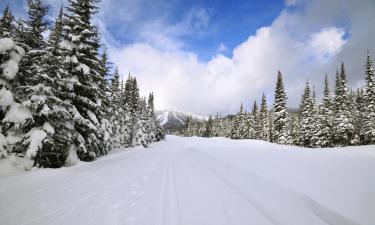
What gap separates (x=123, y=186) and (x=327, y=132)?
39472 millimetres

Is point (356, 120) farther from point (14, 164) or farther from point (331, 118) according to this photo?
point (14, 164)

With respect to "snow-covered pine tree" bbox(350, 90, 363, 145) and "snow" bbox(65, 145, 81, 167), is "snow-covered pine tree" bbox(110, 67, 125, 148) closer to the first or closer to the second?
"snow" bbox(65, 145, 81, 167)

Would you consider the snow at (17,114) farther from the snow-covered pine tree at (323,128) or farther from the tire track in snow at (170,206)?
the snow-covered pine tree at (323,128)

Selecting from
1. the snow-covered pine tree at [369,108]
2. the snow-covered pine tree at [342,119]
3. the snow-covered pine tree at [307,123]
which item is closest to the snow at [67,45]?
the snow-covered pine tree at [307,123]

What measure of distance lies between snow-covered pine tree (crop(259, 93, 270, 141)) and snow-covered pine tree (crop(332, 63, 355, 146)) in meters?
20.7

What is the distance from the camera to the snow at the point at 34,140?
10.4 metres

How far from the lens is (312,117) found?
129 ft

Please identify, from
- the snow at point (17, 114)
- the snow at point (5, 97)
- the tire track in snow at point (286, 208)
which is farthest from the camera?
the snow at point (5, 97)

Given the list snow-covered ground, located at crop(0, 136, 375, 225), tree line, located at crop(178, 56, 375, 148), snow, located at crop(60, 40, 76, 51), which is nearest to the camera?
snow-covered ground, located at crop(0, 136, 375, 225)

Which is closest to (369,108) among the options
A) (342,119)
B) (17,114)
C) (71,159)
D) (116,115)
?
(342,119)

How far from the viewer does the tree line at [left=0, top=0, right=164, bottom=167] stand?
11.2 metres

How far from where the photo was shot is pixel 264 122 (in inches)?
2329

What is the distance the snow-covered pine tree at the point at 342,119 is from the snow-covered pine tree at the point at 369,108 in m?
1.87

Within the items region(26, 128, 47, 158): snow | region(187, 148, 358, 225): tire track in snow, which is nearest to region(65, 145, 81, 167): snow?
region(26, 128, 47, 158): snow
